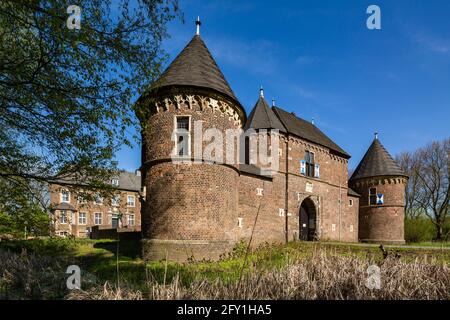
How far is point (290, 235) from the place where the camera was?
21312 mm

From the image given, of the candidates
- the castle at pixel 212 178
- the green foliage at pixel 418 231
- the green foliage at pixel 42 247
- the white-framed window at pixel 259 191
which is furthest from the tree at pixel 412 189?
the green foliage at pixel 42 247

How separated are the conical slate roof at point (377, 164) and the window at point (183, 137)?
2195 cm

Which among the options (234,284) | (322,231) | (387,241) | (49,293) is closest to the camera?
(234,284)

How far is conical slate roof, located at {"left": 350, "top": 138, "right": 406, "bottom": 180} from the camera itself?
28547 millimetres

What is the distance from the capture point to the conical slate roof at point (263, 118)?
21.8 metres

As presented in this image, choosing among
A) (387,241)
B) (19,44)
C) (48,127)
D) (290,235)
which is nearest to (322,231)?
(290,235)

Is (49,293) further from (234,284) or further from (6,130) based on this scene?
(6,130)

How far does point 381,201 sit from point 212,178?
21021 mm

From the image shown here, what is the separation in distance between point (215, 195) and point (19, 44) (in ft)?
30.1

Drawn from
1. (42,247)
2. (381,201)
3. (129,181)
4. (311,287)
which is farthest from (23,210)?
(129,181)

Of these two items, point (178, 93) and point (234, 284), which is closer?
point (234, 284)

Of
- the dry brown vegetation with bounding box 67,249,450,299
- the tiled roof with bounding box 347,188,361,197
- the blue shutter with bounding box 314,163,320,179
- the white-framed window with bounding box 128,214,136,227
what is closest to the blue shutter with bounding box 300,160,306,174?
the blue shutter with bounding box 314,163,320,179

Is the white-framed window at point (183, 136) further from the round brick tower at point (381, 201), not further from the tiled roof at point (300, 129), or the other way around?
the round brick tower at point (381, 201)

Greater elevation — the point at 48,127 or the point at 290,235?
the point at 48,127
